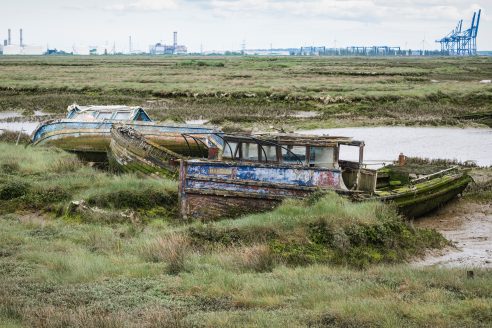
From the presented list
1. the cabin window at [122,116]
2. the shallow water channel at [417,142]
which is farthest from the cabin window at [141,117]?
the shallow water channel at [417,142]

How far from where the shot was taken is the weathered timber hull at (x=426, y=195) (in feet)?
54.5

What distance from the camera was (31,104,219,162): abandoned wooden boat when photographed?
23.7 meters

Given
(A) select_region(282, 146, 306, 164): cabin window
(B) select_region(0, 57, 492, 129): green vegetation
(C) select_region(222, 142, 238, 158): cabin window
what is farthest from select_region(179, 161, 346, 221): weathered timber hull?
(B) select_region(0, 57, 492, 129): green vegetation

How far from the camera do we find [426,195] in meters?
17.6

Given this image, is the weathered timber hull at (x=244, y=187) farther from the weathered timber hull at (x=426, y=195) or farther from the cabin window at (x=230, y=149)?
the cabin window at (x=230, y=149)

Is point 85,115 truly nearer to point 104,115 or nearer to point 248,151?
point 104,115

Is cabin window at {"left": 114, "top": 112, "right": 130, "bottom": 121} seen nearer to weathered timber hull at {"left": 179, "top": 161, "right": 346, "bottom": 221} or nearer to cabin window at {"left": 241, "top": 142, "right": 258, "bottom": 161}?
cabin window at {"left": 241, "top": 142, "right": 258, "bottom": 161}

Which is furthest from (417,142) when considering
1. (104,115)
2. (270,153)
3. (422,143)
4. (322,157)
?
(270,153)

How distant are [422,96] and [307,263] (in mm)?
42629

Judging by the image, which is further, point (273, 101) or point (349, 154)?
point (273, 101)

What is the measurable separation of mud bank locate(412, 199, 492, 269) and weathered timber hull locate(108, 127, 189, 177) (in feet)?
23.5

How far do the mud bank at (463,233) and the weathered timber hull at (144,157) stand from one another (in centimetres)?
717

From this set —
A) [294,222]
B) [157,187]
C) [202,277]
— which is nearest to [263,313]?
[202,277]

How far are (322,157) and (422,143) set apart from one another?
52.1 feet
